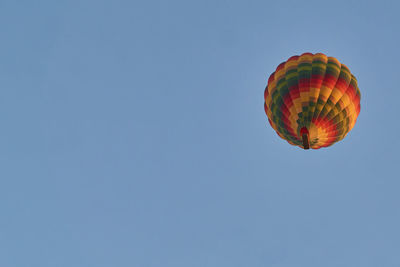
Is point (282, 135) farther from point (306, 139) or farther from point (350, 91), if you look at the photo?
point (350, 91)

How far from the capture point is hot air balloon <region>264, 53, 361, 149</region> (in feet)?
119

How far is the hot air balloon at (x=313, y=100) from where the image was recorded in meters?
36.3

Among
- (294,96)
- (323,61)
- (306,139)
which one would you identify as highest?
(323,61)

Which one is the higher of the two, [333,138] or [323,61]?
[323,61]

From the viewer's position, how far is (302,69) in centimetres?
3709

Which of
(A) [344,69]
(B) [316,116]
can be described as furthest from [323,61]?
(B) [316,116]

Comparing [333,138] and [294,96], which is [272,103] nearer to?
[294,96]

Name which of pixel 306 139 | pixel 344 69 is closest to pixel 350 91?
pixel 344 69

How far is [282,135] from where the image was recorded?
1516 inches

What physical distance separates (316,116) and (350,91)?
3022 millimetres

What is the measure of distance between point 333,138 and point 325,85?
3689 millimetres

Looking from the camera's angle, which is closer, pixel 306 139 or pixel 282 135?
pixel 306 139

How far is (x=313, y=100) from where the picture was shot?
3631 centimetres

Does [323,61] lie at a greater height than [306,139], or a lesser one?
greater
